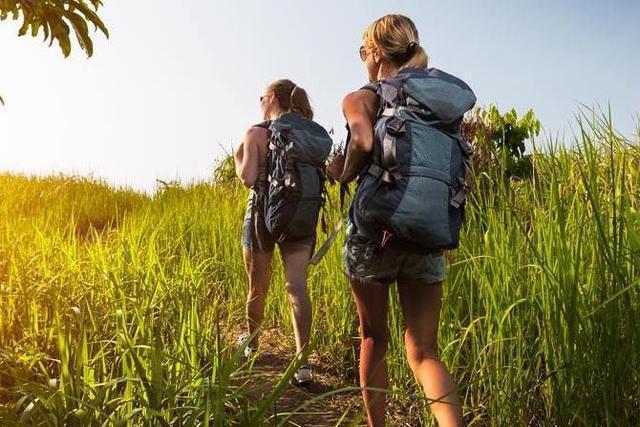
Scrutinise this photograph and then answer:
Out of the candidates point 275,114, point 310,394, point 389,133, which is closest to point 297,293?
point 310,394

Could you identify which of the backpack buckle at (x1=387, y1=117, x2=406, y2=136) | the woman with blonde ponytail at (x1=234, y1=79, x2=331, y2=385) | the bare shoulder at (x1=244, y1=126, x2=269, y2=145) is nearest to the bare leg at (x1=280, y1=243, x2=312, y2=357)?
the woman with blonde ponytail at (x1=234, y1=79, x2=331, y2=385)

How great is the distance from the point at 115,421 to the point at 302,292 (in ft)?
6.98

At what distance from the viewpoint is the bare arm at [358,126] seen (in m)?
2.42

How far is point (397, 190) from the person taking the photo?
7.70 ft

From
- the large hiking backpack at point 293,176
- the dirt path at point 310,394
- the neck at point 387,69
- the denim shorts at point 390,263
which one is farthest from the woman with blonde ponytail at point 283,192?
the denim shorts at point 390,263

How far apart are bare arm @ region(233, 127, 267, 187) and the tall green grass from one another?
779 mm

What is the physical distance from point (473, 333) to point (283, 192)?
1658 mm

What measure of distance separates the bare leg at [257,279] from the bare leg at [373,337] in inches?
63.1

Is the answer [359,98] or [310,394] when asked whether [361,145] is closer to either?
[359,98]

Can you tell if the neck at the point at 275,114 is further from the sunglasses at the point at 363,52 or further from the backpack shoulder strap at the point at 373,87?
the backpack shoulder strap at the point at 373,87

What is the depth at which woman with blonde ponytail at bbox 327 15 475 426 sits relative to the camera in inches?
92.6

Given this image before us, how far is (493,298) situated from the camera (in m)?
2.69

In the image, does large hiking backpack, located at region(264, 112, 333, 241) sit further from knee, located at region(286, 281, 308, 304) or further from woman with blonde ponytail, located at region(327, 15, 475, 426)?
woman with blonde ponytail, located at region(327, 15, 475, 426)

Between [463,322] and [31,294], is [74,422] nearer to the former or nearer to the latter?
[31,294]
